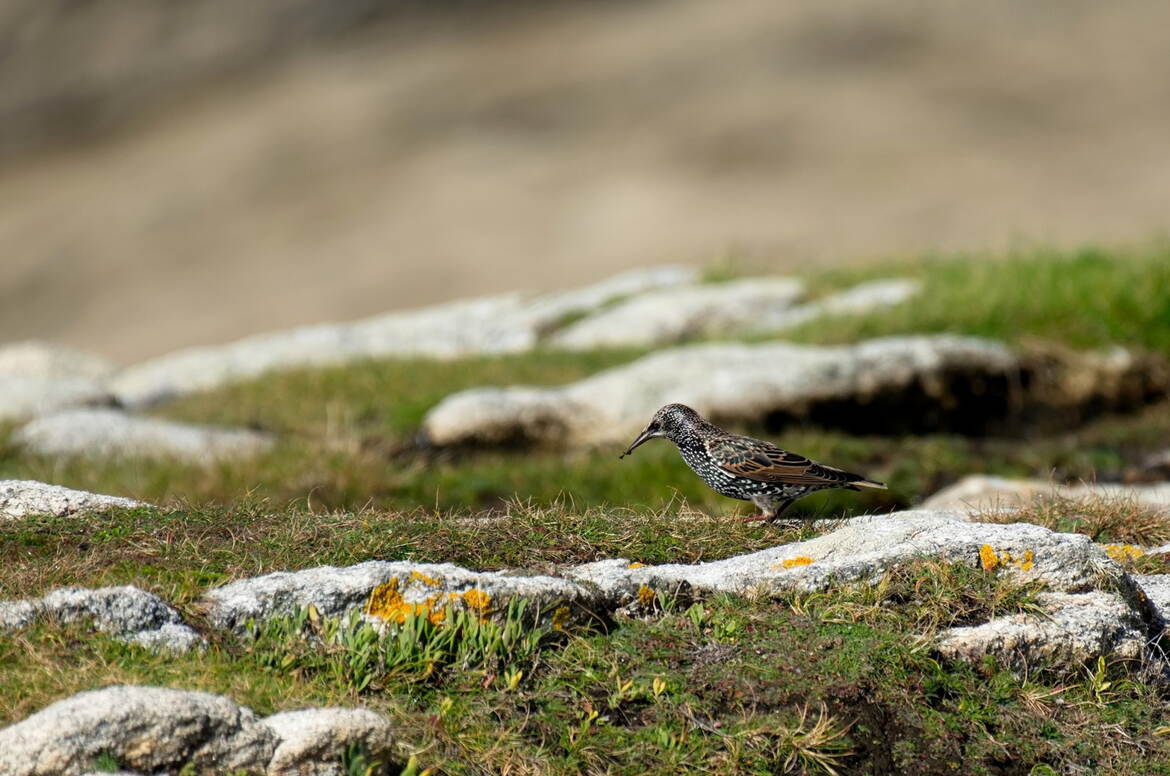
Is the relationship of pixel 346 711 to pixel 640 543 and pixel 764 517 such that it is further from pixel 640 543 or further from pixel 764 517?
pixel 764 517

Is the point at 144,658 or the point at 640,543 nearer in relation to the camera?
the point at 144,658

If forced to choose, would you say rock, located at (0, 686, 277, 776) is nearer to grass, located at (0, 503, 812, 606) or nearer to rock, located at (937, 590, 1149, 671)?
grass, located at (0, 503, 812, 606)

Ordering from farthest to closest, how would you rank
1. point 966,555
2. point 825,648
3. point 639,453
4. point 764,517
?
1. point 639,453
2. point 764,517
3. point 966,555
4. point 825,648

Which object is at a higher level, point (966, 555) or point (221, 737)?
point (221, 737)

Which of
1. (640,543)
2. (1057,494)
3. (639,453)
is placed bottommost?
(639,453)

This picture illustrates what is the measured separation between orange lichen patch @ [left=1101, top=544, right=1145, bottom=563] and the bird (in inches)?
54.1

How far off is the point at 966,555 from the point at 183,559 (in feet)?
12.7

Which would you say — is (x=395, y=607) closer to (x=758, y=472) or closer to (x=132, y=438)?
(x=758, y=472)

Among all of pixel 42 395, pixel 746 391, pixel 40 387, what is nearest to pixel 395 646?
pixel 746 391

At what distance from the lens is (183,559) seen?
6.03m

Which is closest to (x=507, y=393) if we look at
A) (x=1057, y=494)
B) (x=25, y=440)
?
(x=25, y=440)

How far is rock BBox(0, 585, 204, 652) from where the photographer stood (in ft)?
17.5

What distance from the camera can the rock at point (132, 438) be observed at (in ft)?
47.1

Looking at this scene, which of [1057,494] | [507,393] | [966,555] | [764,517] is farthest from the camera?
[507,393]
